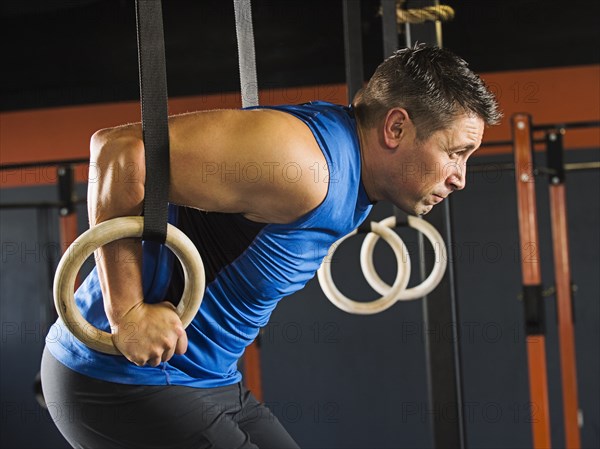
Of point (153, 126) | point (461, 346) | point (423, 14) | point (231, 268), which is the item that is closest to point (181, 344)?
point (231, 268)

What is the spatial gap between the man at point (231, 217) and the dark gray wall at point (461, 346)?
4240 mm

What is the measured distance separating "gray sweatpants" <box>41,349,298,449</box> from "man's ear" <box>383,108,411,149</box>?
67cm

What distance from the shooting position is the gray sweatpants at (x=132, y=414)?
1.53 metres

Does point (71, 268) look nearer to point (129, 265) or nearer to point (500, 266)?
point (129, 265)

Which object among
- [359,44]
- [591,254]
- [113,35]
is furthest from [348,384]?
[359,44]

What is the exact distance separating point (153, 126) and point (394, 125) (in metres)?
0.56

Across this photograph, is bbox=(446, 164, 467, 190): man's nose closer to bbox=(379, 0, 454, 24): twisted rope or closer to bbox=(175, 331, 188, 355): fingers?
bbox=(175, 331, 188, 355): fingers

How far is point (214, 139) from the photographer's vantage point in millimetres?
1386

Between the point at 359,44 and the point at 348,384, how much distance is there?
400 cm

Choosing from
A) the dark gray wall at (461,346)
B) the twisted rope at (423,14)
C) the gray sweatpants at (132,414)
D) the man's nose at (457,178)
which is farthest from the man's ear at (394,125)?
the dark gray wall at (461,346)

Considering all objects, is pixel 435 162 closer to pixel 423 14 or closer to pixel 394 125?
pixel 394 125

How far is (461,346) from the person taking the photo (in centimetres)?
591

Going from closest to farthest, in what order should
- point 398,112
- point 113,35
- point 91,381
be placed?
1. point 91,381
2. point 398,112
3. point 113,35

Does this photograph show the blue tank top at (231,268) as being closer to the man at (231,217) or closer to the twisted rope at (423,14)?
the man at (231,217)
